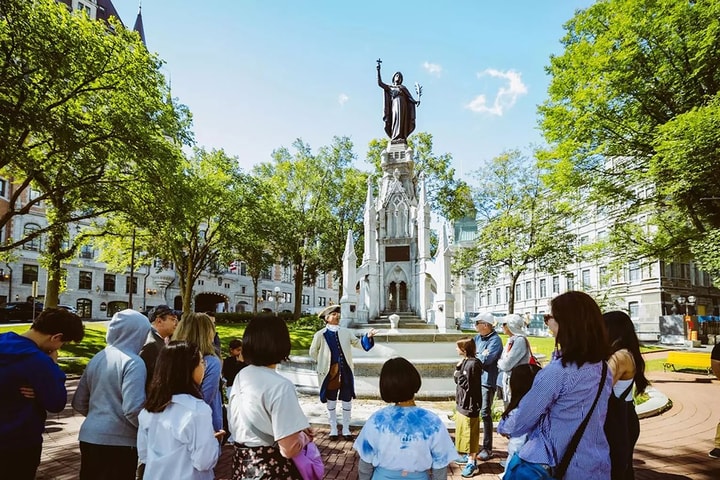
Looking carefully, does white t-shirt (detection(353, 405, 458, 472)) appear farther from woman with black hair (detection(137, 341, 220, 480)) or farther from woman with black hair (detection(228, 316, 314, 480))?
woman with black hair (detection(137, 341, 220, 480))

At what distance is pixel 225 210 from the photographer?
28.1 meters

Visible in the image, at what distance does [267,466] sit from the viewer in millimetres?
2635

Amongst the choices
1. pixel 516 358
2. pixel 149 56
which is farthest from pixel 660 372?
pixel 149 56

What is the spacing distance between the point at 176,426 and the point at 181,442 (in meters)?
0.12

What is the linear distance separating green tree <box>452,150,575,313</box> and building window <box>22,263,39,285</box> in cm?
3927

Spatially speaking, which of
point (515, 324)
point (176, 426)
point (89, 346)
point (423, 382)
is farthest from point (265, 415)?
point (89, 346)

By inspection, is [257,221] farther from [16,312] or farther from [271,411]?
[271,411]

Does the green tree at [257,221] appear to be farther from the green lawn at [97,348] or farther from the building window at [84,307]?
the building window at [84,307]

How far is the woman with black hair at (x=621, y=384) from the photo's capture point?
306 centimetres

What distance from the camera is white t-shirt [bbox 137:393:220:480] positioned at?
2.84 m

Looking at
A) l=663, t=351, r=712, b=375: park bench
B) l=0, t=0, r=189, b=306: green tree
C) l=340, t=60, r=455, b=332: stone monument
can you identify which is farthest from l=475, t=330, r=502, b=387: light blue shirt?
l=663, t=351, r=712, b=375: park bench

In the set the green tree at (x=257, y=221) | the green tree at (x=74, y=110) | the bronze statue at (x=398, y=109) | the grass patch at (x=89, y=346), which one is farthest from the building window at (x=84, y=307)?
the bronze statue at (x=398, y=109)

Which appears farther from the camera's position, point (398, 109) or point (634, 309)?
point (634, 309)

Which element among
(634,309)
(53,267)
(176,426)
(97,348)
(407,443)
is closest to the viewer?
(407,443)
